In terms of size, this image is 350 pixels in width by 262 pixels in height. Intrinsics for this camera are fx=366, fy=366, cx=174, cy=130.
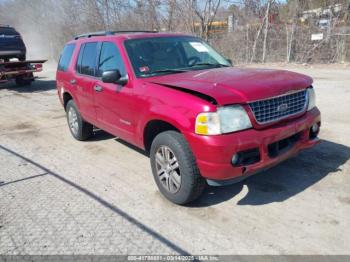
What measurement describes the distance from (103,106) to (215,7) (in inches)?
618

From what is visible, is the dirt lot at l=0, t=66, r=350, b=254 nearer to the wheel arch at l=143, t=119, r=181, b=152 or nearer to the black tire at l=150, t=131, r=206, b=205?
the black tire at l=150, t=131, r=206, b=205

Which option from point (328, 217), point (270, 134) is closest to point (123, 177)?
point (270, 134)

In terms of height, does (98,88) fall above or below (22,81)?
above

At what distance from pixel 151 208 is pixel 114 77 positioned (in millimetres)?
1633

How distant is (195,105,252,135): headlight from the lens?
11.2ft

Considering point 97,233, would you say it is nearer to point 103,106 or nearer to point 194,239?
point 194,239

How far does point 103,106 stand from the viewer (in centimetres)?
523

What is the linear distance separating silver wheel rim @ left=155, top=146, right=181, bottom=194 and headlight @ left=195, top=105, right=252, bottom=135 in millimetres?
520

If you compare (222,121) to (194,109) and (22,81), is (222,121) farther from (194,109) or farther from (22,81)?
(22,81)

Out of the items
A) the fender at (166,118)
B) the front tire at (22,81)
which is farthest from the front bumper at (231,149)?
the front tire at (22,81)

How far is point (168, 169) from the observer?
3.96m

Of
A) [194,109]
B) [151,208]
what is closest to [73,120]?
[151,208]

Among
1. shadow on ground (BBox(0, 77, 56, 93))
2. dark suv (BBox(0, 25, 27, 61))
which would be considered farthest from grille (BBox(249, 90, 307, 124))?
dark suv (BBox(0, 25, 27, 61))

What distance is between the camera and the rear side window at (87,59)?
5.53 meters
